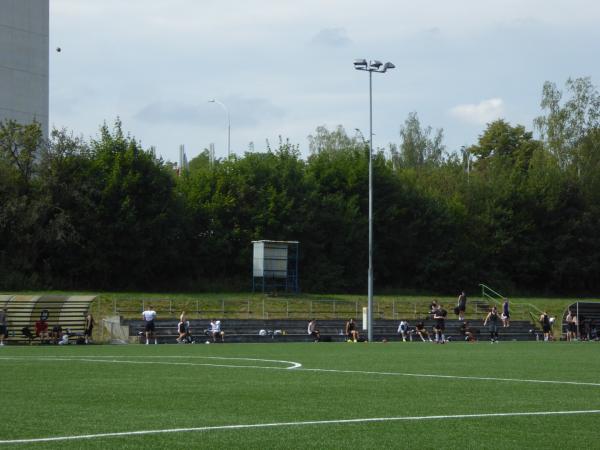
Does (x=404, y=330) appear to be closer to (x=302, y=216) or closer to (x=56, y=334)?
(x=56, y=334)

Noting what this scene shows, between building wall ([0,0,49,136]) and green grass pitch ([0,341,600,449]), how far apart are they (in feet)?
190

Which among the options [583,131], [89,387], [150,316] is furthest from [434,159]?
[89,387]

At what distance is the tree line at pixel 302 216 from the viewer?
61281 millimetres

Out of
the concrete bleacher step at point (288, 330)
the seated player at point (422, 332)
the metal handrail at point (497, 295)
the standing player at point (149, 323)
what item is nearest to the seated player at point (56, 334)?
the standing player at point (149, 323)

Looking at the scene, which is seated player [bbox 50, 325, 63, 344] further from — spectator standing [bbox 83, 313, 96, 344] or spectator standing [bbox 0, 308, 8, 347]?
spectator standing [bbox 0, 308, 8, 347]

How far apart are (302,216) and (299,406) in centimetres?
6002

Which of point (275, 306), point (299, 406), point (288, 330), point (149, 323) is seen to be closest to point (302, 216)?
point (275, 306)

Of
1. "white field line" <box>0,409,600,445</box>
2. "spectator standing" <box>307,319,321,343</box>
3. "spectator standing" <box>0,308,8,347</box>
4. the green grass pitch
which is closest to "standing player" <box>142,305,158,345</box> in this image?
"spectator standing" <box>0,308,8,347</box>

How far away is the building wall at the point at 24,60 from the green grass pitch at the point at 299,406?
5785cm

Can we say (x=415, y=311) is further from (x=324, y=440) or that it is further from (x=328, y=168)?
(x=324, y=440)

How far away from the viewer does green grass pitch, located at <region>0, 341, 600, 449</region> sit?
358 inches

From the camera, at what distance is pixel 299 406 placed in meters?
12.0

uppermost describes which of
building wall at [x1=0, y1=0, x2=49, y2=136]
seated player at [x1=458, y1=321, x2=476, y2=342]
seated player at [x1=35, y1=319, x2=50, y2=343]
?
building wall at [x1=0, y1=0, x2=49, y2=136]

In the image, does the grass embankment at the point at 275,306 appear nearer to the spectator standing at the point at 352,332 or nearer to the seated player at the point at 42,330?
the spectator standing at the point at 352,332
